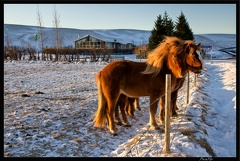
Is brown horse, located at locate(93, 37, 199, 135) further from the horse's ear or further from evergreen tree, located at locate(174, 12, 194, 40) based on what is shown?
evergreen tree, located at locate(174, 12, 194, 40)

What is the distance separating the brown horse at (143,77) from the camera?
A: 4.88 metres

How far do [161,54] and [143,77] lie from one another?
688 millimetres

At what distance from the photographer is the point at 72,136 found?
461 centimetres

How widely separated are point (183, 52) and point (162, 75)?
68cm

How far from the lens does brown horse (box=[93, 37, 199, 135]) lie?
4.88m

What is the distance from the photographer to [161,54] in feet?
16.7

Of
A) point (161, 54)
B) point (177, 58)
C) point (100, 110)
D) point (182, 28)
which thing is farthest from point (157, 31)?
point (100, 110)

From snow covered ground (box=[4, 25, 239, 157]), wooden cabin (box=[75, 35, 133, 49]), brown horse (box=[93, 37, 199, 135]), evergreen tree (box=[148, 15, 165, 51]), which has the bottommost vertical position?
snow covered ground (box=[4, 25, 239, 157])

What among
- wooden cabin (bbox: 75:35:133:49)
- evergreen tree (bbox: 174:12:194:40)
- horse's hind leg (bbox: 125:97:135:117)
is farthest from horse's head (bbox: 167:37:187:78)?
wooden cabin (bbox: 75:35:133:49)

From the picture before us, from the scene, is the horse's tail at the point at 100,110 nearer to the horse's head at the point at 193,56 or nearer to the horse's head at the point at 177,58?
the horse's head at the point at 177,58

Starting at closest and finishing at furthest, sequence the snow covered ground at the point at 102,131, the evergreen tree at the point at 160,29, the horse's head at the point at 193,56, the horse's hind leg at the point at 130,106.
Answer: the snow covered ground at the point at 102,131
the horse's head at the point at 193,56
the horse's hind leg at the point at 130,106
the evergreen tree at the point at 160,29

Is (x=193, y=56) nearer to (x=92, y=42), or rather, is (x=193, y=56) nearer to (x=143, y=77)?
(x=143, y=77)

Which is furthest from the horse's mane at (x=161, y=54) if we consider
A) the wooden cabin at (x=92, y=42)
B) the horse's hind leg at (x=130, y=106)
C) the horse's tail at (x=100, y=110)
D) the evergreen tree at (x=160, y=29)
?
the wooden cabin at (x=92, y=42)

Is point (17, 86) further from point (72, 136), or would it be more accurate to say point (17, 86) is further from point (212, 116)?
point (212, 116)
